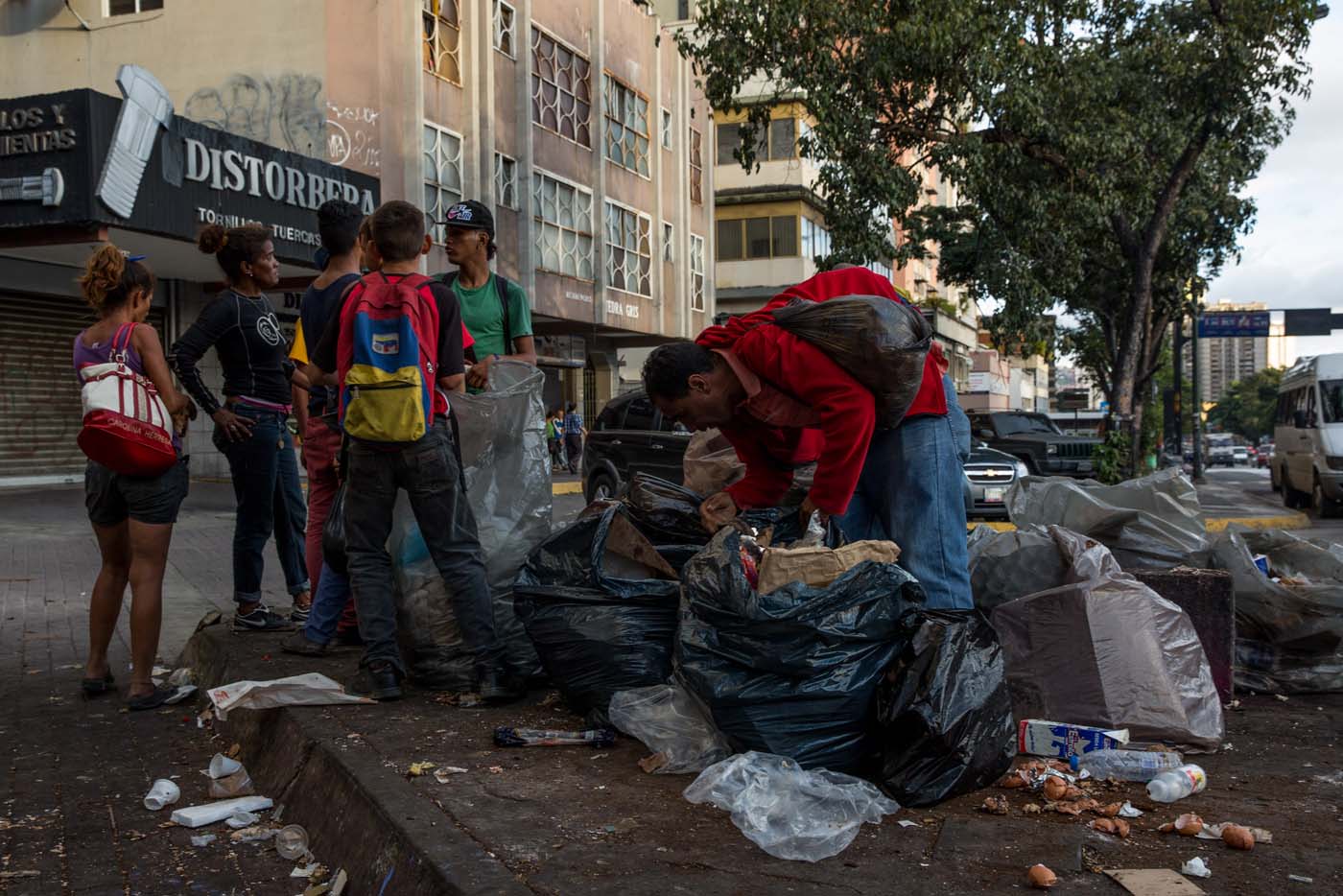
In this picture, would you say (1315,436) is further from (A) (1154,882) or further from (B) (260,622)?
(A) (1154,882)

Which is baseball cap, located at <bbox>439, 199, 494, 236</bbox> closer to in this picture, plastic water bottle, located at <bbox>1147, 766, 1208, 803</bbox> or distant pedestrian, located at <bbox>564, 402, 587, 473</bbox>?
plastic water bottle, located at <bbox>1147, 766, 1208, 803</bbox>

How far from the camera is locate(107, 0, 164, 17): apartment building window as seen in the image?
→ 19.9 metres

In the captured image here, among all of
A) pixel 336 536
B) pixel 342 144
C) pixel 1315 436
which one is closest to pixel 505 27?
pixel 342 144

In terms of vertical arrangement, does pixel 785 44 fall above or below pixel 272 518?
above

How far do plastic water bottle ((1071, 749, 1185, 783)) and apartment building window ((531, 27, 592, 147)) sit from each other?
73.5ft

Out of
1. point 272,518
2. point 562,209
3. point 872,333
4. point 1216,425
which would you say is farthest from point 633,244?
point 1216,425

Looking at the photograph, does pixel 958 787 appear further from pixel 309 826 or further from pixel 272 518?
pixel 272 518

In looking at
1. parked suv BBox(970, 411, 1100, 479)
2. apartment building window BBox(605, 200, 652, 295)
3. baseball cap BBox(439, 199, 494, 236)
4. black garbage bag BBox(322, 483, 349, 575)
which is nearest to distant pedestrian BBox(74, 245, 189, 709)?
black garbage bag BBox(322, 483, 349, 575)

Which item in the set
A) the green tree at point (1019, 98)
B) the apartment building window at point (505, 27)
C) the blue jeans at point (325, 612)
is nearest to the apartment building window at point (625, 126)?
the apartment building window at point (505, 27)

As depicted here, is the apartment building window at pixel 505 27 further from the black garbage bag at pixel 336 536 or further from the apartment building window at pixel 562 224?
the black garbage bag at pixel 336 536

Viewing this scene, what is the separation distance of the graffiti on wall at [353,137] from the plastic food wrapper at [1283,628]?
57.4ft

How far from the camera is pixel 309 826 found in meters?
3.24

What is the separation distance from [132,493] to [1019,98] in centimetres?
1266

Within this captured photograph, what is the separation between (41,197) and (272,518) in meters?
11.4
